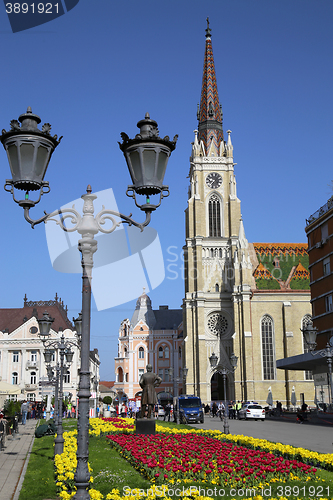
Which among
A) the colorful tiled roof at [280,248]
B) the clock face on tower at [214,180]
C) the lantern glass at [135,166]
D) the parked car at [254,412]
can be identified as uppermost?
the clock face on tower at [214,180]

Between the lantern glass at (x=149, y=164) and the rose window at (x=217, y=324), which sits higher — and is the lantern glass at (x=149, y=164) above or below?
below

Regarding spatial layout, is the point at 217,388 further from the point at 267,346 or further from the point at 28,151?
the point at 28,151

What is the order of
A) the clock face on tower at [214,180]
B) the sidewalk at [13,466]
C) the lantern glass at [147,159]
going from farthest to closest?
the clock face on tower at [214,180], the sidewalk at [13,466], the lantern glass at [147,159]

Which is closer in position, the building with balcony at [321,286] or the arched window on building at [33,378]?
the building with balcony at [321,286]

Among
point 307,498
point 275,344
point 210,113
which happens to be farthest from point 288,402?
point 307,498

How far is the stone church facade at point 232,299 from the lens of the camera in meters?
59.9

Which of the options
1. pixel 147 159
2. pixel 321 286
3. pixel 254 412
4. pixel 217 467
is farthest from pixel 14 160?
pixel 321 286

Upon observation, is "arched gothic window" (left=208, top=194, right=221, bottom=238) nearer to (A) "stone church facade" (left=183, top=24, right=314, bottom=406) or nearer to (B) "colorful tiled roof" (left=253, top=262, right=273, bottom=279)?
(A) "stone church facade" (left=183, top=24, right=314, bottom=406)

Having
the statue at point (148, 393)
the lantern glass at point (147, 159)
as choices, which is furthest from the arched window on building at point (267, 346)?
the lantern glass at point (147, 159)

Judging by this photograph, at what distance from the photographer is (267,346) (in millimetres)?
61750

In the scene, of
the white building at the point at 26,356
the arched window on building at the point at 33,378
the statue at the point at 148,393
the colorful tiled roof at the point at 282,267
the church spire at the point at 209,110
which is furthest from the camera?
the church spire at the point at 209,110

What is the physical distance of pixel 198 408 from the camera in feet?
114

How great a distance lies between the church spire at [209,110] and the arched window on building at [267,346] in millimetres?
24787

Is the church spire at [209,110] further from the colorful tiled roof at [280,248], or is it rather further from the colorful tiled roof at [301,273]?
the colorful tiled roof at [301,273]
